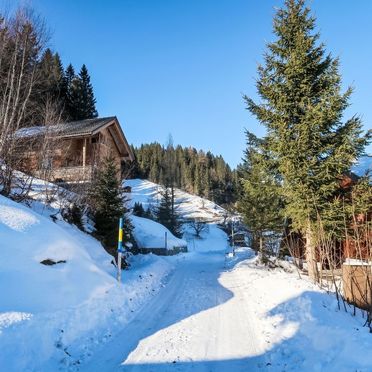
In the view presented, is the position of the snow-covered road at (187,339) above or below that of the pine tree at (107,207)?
below

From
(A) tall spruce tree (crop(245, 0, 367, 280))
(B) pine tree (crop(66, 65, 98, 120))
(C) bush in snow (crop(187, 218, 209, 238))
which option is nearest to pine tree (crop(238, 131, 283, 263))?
(A) tall spruce tree (crop(245, 0, 367, 280))

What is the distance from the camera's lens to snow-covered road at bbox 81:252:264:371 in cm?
505

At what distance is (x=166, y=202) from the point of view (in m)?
52.8

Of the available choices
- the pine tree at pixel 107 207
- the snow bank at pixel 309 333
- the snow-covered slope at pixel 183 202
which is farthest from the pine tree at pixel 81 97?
the snow bank at pixel 309 333

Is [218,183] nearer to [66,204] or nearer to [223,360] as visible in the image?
[66,204]

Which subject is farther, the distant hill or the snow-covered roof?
the distant hill

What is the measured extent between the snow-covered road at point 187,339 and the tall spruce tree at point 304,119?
4.75m

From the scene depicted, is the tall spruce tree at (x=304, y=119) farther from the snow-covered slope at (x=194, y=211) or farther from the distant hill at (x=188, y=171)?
the distant hill at (x=188, y=171)

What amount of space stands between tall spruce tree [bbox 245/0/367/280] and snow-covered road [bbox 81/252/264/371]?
4751 millimetres

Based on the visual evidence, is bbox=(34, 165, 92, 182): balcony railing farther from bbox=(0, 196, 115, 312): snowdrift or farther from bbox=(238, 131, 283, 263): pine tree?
bbox=(238, 131, 283, 263): pine tree

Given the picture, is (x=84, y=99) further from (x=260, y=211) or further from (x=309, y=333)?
(x=309, y=333)

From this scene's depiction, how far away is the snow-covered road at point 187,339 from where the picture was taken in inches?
199

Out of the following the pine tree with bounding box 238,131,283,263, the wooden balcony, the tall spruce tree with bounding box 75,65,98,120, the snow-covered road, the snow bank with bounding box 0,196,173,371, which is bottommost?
the snow-covered road

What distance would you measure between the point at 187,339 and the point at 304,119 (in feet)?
31.9
